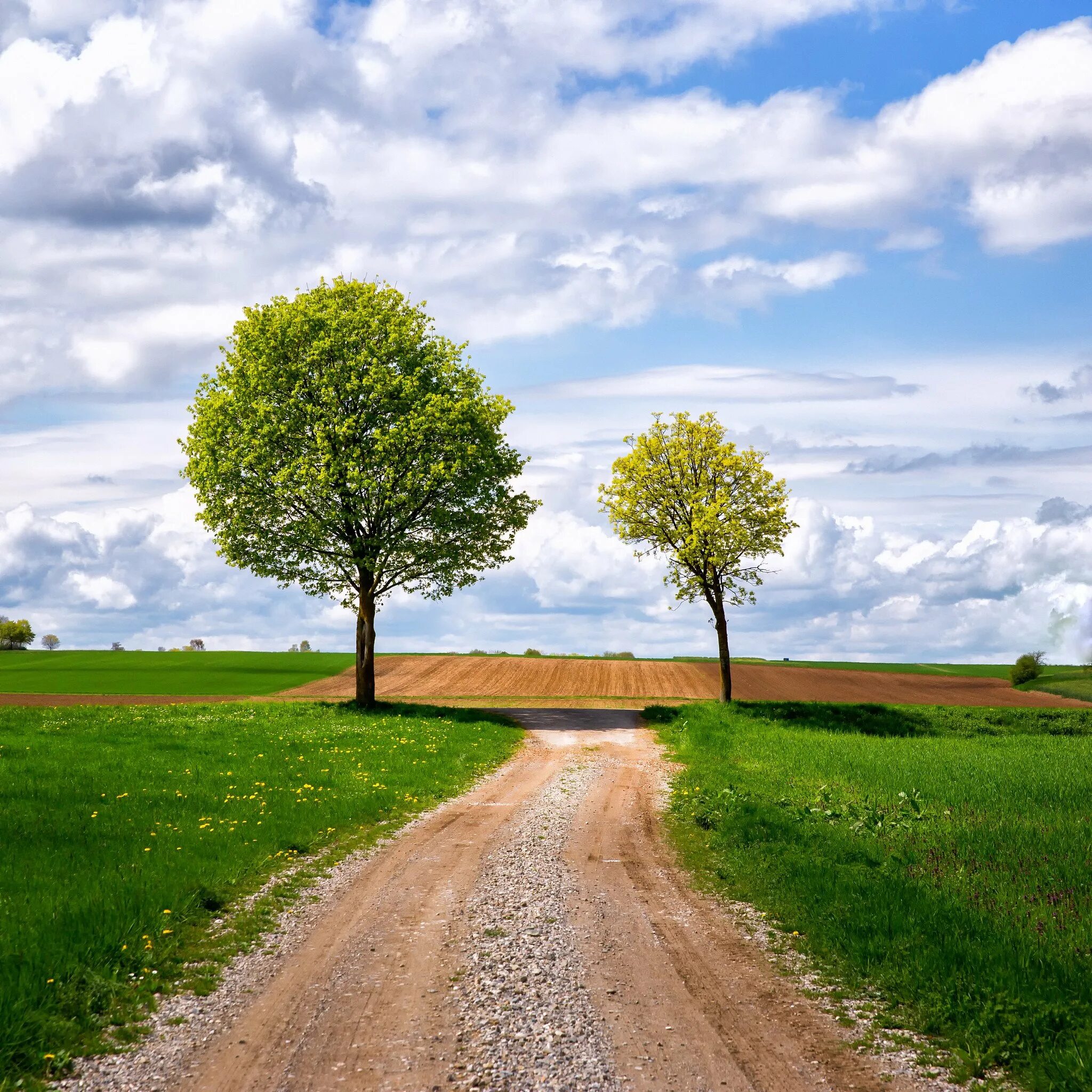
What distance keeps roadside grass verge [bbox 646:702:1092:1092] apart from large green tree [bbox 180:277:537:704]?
1899 cm

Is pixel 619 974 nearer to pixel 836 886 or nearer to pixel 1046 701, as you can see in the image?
pixel 836 886

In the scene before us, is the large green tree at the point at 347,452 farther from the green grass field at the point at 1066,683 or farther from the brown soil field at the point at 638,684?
the green grass field at the point at 1066,683

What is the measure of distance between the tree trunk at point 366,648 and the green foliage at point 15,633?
324 feet

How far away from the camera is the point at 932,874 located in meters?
13.3

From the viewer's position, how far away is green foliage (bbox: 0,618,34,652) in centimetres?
11944

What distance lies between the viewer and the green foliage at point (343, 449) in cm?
4031

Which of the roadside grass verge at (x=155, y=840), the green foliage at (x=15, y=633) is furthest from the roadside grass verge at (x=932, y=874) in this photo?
the green foliage at (x=15, y=633)

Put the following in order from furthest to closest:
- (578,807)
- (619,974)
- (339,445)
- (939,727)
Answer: (939,727) < (339,445) < (578,807) < (619,974)

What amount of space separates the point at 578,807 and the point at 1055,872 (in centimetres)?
984

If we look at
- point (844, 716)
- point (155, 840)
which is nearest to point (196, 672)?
point (844, 716)

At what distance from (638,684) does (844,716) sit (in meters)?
19.7

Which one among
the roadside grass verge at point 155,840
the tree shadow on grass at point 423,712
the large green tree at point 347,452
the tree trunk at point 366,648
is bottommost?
the tree shadow on grass at point 423,712

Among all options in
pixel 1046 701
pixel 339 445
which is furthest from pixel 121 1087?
pixel 1046 701

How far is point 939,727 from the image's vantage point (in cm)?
4606
